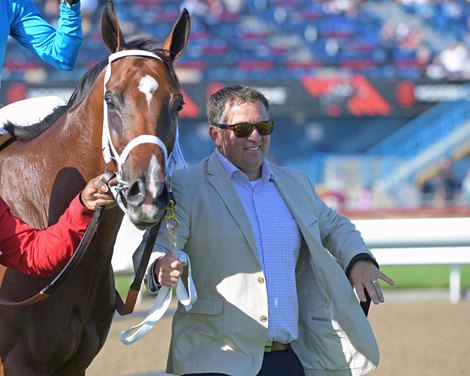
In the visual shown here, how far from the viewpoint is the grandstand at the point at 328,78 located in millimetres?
19469

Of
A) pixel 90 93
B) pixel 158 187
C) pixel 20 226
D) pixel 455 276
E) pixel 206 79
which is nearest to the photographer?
pixel 158 187

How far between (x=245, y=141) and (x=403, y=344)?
4147 mm

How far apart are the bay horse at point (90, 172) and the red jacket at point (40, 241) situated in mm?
209

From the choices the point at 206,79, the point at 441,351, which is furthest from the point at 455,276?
the point at 206,79

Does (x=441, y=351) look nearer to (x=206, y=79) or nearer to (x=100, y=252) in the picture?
(x=100, y=252)

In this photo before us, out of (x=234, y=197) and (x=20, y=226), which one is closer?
(x=20, y=226)

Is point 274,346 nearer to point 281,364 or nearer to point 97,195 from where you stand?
point 281,364

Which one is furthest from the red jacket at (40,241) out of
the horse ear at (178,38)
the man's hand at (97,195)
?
the horse ear at (178,38)

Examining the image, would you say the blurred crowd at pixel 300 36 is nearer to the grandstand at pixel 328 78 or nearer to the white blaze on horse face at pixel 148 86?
the grandstand at pixel 328 78

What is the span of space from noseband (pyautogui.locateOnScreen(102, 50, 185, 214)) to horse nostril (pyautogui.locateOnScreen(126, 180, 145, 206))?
3cm

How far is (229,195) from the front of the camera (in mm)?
3488

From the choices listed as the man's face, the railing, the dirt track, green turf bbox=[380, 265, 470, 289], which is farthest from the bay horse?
green turf bbox=[380, 265, 470, 289]

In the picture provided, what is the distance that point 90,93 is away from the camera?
3381mm

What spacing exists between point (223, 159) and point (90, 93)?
610 mm
